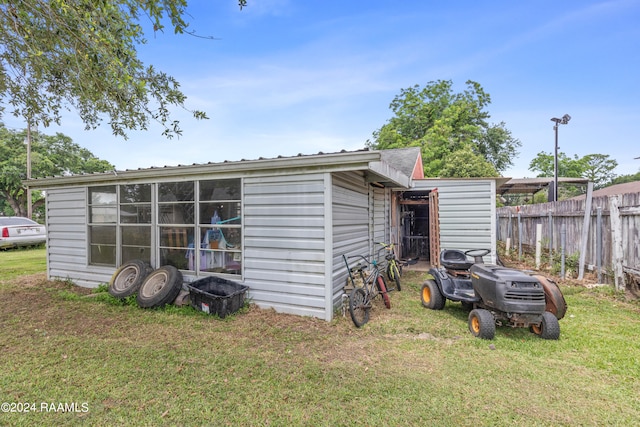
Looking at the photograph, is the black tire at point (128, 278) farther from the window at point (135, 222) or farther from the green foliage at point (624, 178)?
the green foliage at point (624, 178)

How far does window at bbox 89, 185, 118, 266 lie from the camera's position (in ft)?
18.2

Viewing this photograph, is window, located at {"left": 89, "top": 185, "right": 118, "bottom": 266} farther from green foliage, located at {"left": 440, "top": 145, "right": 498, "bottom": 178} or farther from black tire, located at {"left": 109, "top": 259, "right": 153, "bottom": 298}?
green foliage, located at {"left": 440, "top": 145, "right": 498, "bottom": 178}

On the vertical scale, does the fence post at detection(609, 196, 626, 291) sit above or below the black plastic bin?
above

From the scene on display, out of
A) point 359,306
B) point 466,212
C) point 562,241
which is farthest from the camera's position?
point 466,212

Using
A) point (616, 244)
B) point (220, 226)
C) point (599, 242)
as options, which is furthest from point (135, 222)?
point (599, 242)

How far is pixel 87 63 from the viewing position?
→ 3.30 m

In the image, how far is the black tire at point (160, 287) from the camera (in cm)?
439

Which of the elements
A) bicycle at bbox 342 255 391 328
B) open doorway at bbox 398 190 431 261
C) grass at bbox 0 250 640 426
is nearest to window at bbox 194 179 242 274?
grass at bbox 0 250 640 426

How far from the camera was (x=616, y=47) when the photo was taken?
8125 millimetres

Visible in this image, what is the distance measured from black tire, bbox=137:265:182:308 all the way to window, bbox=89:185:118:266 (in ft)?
4.58

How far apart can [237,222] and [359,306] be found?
7.37 ft

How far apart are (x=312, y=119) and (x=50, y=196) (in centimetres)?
964

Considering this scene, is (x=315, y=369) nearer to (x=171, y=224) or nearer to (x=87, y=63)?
(x=171, y=224)

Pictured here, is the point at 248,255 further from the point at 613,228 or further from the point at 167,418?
the point at 613,228
